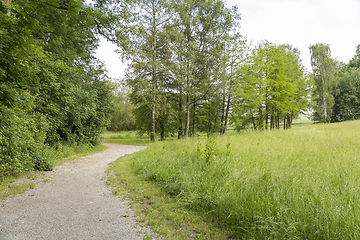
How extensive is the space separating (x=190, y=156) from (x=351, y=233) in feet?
15.0

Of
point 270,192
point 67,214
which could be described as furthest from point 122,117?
point 270,192

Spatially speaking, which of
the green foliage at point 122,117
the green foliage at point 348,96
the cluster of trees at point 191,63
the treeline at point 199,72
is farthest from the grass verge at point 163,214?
the green foliage at point 348,96

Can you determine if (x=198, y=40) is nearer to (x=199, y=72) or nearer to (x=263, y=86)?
(x=199, y=72)

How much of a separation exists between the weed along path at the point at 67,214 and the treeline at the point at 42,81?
56.5 inches

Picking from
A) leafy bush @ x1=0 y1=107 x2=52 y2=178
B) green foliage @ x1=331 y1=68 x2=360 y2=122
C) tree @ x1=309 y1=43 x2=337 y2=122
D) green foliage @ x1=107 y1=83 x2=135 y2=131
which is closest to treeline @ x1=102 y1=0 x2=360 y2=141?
leafy bush @ x1=0 y1=107 x2=52 y2=178

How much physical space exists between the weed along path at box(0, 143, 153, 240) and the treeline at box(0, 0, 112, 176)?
1.43m

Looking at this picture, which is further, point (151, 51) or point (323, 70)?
point (323, 70)

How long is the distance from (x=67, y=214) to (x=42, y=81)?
24.2 ft

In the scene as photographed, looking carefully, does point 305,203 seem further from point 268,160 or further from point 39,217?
point 39,217

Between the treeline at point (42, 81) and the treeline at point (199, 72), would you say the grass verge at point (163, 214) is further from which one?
the treeline at point (199, 72)

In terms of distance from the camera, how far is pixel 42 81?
852 centimetres

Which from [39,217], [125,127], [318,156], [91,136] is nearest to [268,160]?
[318,156]

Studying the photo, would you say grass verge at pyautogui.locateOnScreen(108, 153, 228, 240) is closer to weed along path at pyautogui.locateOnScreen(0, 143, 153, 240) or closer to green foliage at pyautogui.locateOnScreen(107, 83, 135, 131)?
weed along path at pyautogui.locateOnScreen(0, 143, 153, 240)

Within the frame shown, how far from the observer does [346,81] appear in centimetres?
3747
